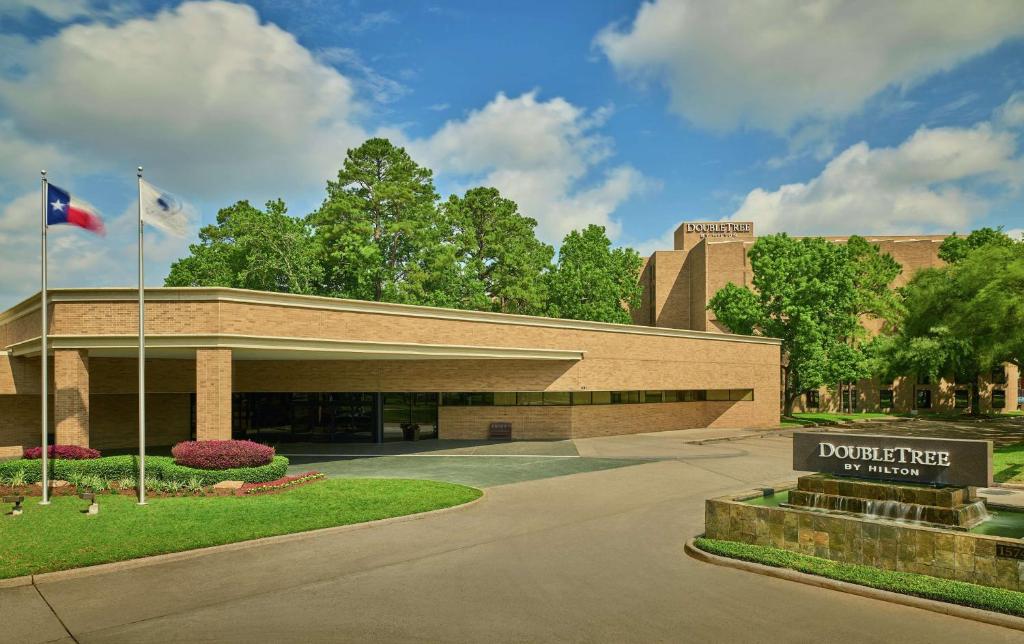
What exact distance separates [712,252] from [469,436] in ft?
139

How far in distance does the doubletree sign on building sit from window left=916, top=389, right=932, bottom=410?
61167 mm

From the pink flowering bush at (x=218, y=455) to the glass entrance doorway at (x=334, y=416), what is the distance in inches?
529

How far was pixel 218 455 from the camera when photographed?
19719 millimetres

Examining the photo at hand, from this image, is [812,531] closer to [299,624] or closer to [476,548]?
→ [476,548]

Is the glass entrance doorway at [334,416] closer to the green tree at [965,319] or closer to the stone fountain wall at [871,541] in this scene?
the stone fountain wall at [871,541]

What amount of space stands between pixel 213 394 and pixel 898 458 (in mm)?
18772

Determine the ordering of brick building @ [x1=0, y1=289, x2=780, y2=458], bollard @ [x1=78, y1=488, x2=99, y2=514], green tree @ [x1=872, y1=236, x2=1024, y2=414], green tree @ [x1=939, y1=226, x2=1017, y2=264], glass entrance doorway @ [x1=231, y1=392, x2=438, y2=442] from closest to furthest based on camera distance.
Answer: bollard @ [x1=78, y1=488, x2=99, y2=514] → brick building @ [x1=0, y1=289, x2=780, y2=458] → green tree @ [x1=872, y1=236, x2=1024, y2=414] → glass entrance doorway @ [x1=231, y1=392, x2=438, y2=442] → green tree @ [x1=939, y1=226, x2=1017, y2=264]

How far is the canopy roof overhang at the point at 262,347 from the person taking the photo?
2114 cm

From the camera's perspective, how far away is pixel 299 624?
9867 millimetres

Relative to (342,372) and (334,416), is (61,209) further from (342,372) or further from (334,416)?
(334,416)

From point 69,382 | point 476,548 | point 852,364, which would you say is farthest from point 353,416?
point 852,364

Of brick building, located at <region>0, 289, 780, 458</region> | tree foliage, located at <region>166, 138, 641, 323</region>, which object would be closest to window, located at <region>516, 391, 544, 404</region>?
brick building, located at <region>0, 289, 780, 458</region>

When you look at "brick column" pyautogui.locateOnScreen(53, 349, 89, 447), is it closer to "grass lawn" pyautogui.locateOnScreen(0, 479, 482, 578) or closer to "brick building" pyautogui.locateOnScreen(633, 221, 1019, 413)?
"grass lawn" pyautogui.locateOnScreen(0, 479, 482, 578)

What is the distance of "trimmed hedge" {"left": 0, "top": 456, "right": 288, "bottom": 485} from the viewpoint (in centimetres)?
1936
